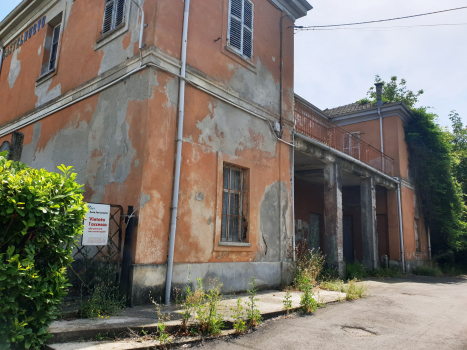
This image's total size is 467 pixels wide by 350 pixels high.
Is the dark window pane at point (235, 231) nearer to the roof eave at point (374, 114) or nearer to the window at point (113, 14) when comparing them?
the window at point (113, 14)

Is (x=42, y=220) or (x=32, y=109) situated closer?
(x=42, y=220)

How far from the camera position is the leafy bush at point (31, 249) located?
345cm

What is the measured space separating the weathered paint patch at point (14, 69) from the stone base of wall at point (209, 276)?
351 inches

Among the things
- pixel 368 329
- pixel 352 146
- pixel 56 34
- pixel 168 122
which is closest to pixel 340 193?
pixel 352 146

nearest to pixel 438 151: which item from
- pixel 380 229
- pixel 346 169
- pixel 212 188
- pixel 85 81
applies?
pixel 380 229

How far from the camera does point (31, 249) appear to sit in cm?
366

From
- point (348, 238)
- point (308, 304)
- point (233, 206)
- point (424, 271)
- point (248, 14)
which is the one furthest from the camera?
point (348, 238)

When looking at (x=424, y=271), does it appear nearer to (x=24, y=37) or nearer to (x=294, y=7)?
(x=294, y=7)

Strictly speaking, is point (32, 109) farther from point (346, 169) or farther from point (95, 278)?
point (346, 169)

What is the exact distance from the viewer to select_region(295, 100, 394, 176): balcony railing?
1115 cm

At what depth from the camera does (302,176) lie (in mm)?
14805

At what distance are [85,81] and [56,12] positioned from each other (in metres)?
3.44

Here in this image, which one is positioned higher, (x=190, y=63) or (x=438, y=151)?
(x=438, y=151)

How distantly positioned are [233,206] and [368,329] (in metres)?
3.64
